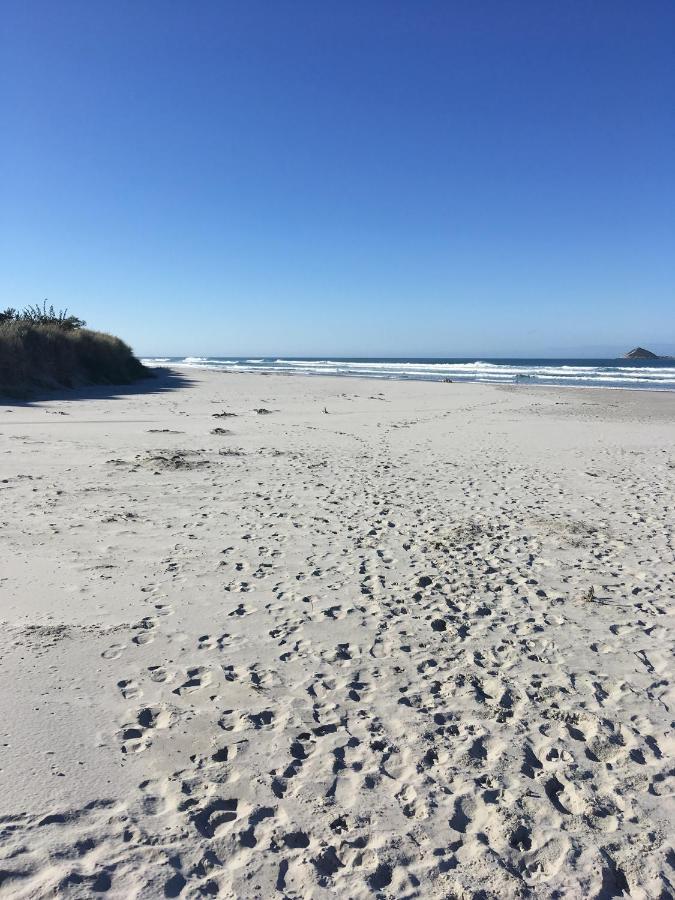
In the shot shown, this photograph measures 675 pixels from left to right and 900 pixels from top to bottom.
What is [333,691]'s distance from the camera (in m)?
3.92

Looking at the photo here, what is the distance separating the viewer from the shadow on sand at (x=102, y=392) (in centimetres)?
1951

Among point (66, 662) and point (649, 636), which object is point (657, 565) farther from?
point (66, 662)

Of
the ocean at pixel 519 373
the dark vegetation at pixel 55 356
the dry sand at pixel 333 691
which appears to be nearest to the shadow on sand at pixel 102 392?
the dark vegetation at pixel 55 356

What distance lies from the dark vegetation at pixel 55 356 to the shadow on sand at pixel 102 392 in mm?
404

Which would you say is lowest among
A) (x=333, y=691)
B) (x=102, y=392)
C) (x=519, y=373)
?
(x=333, y=691)

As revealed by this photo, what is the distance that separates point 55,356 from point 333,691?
2438cm

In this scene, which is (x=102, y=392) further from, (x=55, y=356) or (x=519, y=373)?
(x=519, y=373)

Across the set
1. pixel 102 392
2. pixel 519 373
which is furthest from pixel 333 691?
pixel 519 373

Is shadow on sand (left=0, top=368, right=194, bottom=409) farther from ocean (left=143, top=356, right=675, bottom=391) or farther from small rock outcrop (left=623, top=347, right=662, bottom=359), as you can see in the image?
small rock outcrop (left=623, top=347, right=662, bottom=359)

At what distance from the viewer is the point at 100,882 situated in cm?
247

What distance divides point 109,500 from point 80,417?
30.2 ft

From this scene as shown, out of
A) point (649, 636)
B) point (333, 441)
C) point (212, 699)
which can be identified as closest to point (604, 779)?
point (649, 636)

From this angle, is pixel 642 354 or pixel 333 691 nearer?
pixel 333 691

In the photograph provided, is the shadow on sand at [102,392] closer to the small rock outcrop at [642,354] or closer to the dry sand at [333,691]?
the dry sand at [333,691]
